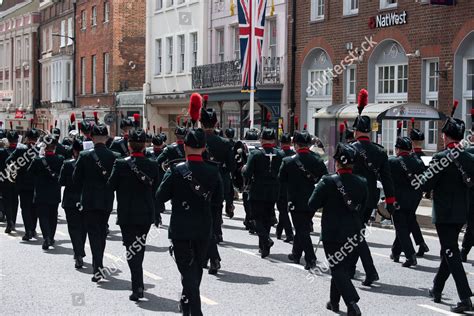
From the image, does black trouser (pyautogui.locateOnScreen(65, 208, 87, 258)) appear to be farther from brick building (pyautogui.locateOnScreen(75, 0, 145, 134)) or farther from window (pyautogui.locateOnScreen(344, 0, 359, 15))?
brick building (pyautogui.locateOnScreen(75, 0, 145, 134))

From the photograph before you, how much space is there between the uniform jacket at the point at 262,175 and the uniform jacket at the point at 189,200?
448cm

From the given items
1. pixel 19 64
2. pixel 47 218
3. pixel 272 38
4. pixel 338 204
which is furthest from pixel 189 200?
pixel 19 64

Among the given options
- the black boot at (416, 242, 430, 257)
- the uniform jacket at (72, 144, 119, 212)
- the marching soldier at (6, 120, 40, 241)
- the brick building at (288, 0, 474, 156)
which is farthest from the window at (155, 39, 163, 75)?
the uniform jacket at (72, 144, 119, 212)

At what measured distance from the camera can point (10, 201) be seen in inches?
636

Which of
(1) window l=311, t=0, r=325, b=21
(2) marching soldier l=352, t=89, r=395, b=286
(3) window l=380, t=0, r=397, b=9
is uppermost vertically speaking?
(1) window l=311, t=0, r=325, b=21

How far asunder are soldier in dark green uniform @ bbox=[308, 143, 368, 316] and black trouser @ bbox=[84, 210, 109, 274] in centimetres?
344

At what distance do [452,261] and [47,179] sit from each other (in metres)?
7.05

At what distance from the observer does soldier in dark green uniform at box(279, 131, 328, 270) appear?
1190 centimetres

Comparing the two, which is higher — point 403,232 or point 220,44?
point 220,44

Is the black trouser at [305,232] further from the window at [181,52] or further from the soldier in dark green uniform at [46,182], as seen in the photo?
the window at [181,52]

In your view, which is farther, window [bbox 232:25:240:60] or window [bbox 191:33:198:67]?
window [bbox 191:33:198:67]

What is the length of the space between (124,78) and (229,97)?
16.3 m

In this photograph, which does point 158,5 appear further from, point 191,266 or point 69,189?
point 191,266

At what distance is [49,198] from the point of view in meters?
13.9
